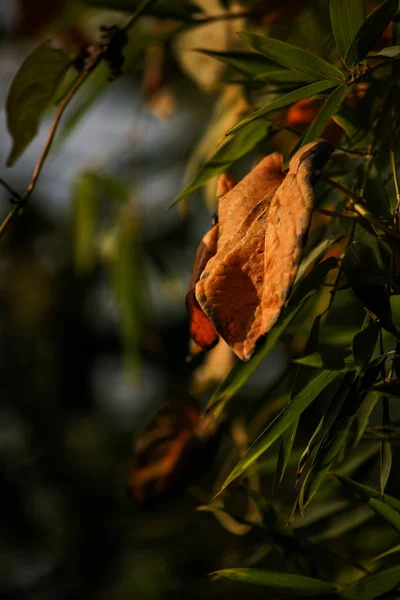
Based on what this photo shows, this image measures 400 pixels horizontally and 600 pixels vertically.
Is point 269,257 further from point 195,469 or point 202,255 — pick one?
point 195,469

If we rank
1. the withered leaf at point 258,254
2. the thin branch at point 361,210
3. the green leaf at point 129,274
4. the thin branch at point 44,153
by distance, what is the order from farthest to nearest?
the green leaf at point 129,274, the thin branch at point 44,153, the thin branch at point 361,210, the withered leaf at point 258,254

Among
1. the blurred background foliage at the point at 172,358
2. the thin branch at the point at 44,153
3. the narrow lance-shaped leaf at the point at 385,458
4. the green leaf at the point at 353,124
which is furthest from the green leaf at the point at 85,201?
the narrow lance-shaped leaf at the point at 385,458

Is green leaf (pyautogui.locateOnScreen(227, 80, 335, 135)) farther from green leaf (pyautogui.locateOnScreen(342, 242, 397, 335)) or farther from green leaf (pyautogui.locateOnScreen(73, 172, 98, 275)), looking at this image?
green leaf (pyautogui.locateOnScreen(73, 172, 98, 275))

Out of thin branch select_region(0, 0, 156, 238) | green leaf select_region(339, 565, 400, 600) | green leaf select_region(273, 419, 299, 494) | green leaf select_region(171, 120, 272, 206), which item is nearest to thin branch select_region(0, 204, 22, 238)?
thin branch select_region(0, 0, 156, 238)

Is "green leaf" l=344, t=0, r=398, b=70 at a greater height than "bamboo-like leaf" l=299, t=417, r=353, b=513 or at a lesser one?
greater

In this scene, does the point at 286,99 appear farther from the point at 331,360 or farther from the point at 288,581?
the point at 288,581

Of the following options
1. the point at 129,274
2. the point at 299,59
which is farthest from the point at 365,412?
the point at 129,274

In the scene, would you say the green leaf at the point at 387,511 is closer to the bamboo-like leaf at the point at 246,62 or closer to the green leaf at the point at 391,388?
the green leaf at the point at 391,388
